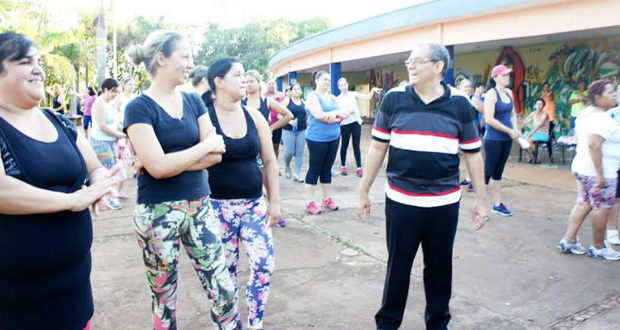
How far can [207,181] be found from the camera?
302 cm

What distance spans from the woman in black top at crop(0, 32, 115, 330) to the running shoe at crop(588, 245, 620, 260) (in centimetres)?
465

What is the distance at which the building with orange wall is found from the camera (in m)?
9.05

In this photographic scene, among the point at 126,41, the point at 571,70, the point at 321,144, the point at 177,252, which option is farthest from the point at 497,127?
the point at 126,41

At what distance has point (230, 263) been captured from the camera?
3449mm

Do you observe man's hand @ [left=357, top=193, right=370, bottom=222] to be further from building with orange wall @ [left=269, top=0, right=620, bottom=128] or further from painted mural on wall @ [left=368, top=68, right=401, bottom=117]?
painted mural on wall @ [left=368, top=68, right=401, bottom=117]

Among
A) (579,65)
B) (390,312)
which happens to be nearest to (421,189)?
(390,312)

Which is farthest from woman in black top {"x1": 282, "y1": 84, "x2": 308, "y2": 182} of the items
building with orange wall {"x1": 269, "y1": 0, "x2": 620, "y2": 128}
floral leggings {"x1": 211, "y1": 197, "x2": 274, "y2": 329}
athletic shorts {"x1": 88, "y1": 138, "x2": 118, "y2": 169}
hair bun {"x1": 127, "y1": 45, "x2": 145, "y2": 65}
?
hair bun {"x1": 127, "y1": 45, "x2": 145, "y2": 65}

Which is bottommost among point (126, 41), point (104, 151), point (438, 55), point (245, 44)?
point (104, 151)

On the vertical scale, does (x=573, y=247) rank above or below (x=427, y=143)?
below

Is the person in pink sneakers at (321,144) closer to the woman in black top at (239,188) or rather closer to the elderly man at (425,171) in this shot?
the elderly man at (425,171)

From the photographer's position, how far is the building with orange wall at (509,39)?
9.05 metres

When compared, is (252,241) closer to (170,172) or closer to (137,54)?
(170,172)

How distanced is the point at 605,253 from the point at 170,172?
4.33 metres

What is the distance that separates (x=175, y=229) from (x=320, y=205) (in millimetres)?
4575
